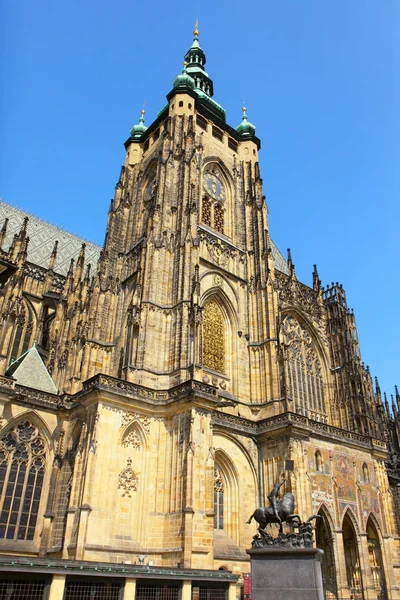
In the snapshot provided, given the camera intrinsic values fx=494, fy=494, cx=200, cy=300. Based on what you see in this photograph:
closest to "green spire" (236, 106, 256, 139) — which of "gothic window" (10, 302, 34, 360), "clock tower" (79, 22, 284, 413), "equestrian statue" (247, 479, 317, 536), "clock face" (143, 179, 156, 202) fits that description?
"clock tower" (79, 22, 284, 413)

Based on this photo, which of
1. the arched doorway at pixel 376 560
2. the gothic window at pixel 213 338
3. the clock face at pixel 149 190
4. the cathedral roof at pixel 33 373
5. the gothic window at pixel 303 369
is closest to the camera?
the cathedral roof at pixel 33 373

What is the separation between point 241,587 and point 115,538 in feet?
18.4

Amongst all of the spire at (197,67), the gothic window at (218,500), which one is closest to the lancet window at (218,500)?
the gothic window at (218,500)

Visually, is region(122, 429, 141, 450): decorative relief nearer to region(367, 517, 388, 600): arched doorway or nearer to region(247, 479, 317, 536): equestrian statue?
region(247, 479, 317, 536): equestrian statue

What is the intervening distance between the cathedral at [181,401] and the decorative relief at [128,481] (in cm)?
5

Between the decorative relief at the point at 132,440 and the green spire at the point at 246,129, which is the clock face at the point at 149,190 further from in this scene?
the decorative relief at the point at 132,440

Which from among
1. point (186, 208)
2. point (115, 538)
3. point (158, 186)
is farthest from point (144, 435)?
point (158, 186)

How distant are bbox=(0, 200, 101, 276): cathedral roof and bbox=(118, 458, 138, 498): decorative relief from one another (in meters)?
18.8

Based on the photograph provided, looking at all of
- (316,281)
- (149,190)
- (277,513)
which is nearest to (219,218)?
(149,190)

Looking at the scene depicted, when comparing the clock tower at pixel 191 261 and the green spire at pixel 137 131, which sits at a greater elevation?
the green spire at pixel 137 131

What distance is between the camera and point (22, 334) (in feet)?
94.0

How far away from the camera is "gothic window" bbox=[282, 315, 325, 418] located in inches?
1138

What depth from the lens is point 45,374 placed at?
80.6 ft

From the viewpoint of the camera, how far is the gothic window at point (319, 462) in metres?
23.5
